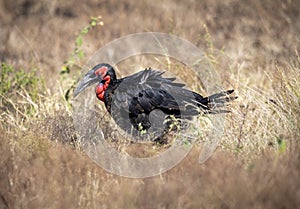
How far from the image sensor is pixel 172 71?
797 centimetres

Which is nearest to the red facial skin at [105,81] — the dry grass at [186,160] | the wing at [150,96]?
the wing at [150,96]

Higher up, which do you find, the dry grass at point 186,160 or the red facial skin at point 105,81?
the red facial skin at point 105,81

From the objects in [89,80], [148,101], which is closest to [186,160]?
[148,101]

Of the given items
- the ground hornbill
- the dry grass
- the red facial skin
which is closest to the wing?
the ground hornbill

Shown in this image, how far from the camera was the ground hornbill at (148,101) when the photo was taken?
6195mm

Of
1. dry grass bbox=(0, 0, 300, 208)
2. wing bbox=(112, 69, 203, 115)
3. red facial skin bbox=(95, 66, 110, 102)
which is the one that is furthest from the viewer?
red facial skin bbox=(95, 66, 110, 102)

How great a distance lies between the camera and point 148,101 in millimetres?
A: 6191

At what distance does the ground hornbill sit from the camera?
620cm

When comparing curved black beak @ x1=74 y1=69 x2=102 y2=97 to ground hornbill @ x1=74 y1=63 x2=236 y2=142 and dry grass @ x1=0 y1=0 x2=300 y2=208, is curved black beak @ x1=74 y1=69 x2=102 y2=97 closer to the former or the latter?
ground hornbill @ x1=74 y1=63 x2=236 y2=142

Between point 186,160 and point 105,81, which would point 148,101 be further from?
point 186,160

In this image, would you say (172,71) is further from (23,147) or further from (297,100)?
(23,147)

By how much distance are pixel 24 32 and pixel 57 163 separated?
8.13m

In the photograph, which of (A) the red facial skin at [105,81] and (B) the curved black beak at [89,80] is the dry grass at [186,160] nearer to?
(B) the curved black beak at [89,80]

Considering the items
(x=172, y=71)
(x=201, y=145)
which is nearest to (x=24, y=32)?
(x=172, y=71)
